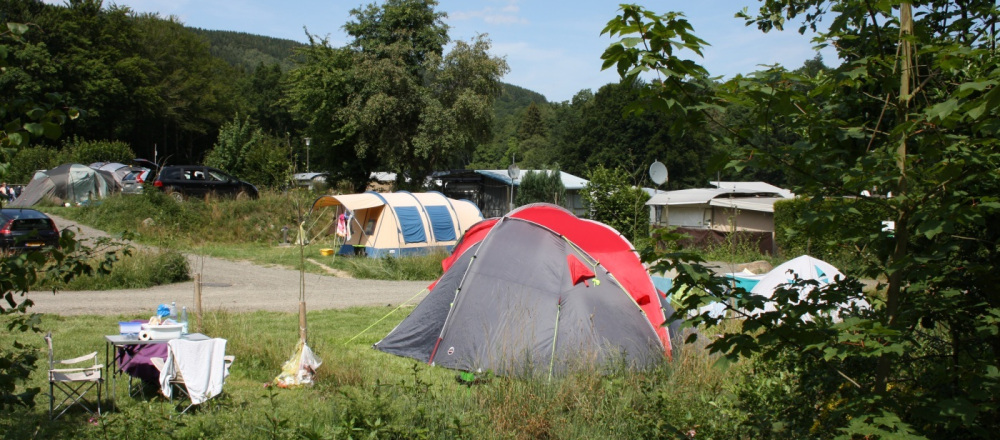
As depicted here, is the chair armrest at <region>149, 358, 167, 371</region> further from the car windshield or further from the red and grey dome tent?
the car windshield

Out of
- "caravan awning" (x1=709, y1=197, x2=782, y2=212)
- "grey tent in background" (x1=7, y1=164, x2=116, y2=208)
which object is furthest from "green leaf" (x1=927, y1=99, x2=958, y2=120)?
"grey tent in background" (x1=7, y1=164, x2=116, y2=208)

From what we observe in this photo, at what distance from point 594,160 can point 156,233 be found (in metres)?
35.9

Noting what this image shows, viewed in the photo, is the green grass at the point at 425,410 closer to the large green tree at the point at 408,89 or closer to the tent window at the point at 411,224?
the tent window at the point at 411,224

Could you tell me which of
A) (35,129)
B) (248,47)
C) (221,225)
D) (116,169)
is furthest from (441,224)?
(248,47)

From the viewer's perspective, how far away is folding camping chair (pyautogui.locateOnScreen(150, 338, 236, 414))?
5.71 meters

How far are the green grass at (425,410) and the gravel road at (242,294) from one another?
3.58m

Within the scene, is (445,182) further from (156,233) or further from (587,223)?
(587,223)

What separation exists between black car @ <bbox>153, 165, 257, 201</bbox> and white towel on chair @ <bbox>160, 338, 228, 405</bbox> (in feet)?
62.7

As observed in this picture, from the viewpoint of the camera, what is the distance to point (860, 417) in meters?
2.64

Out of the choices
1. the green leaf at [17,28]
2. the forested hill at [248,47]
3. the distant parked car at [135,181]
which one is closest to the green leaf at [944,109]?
the green leaf at [17,28]

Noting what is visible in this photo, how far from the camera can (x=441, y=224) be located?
19.3 meters

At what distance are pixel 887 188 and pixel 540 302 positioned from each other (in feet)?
16.0

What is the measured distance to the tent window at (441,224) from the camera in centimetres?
1914

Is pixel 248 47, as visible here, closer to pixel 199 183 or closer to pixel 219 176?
pixel 219 176
